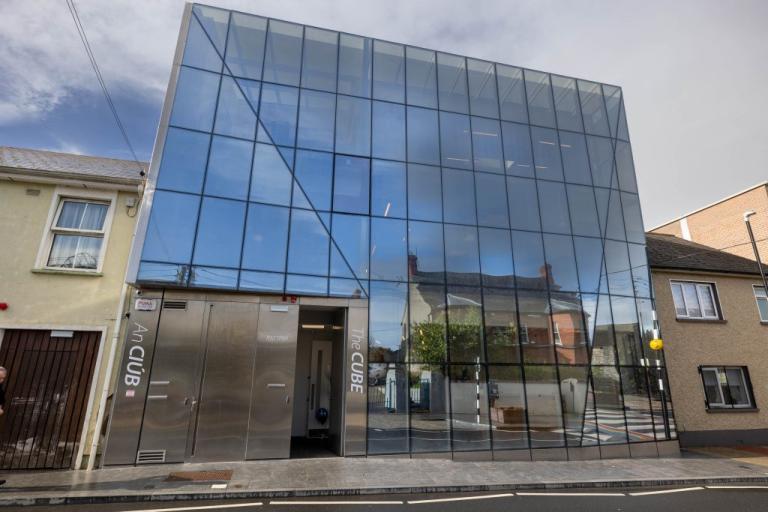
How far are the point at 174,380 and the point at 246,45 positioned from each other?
9749mm

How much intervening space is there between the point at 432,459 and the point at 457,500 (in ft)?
8.77

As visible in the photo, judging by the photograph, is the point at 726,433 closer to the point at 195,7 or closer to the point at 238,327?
the point at 238,327

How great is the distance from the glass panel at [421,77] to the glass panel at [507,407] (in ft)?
28.9

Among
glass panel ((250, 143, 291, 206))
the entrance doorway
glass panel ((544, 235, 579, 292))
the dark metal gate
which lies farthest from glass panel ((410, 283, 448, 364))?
the dark metal gate

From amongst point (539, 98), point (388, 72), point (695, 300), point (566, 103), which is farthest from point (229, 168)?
point (695, 300)

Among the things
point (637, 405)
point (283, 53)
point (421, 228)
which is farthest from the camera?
point (283, 53)

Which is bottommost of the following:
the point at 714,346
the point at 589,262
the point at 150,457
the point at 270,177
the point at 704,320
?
the point at 150,457

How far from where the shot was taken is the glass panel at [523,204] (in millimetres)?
12406

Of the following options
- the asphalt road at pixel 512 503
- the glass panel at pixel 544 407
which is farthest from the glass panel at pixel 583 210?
the asphalt road at pixel 512 503

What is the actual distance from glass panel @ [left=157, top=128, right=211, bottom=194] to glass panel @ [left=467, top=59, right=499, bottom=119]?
8.78m

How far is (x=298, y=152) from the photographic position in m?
11.2

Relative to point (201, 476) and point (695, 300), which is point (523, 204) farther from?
point (201, 476)

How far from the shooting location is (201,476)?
7.60 metres

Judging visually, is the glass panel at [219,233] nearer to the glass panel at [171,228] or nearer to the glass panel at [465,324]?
the glass panel at [171,228]
